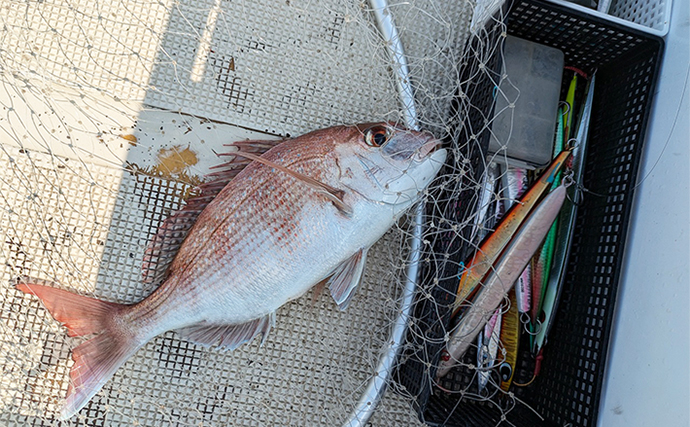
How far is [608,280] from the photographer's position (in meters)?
1.72

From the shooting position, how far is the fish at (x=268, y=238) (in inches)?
59.6

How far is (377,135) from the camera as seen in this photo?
4.98 feet

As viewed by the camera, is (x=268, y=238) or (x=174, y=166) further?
(x=174, y=166)

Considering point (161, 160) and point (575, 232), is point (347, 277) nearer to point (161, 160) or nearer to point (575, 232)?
point (161, 160)

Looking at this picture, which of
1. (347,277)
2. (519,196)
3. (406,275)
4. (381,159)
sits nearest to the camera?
(381,159)

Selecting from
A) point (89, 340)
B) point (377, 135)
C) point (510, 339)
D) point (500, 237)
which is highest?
point (377, 135)

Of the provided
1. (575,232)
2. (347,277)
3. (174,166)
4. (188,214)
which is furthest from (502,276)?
(174,166)

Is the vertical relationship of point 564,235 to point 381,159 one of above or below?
below

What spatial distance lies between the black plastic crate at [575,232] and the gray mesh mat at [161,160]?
0.17 meters

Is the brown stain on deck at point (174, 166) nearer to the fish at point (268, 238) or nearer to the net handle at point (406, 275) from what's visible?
the fish at point (268, 238)

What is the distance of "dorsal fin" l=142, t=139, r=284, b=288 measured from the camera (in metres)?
1.63

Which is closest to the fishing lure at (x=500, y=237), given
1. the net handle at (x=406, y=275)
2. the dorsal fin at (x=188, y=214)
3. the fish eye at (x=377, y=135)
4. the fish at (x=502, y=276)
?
the fish at (x=502, y=276)

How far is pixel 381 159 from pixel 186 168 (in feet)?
2.54

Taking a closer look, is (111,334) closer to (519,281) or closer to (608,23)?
(519,281)
